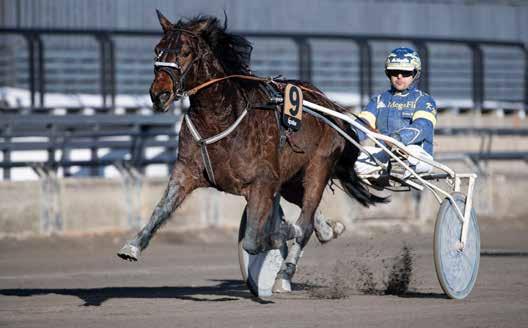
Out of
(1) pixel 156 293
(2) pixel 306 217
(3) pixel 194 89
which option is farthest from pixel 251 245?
(1) pixel 156 293

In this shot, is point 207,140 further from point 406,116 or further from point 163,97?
point 406,116

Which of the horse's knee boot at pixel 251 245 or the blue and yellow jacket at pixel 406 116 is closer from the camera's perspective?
the horse's knee boot at pixel 251 245

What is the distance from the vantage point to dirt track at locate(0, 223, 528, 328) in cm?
745

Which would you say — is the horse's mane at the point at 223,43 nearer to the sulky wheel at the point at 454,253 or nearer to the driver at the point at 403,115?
the driver at the point at 403,115

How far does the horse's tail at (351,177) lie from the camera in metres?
9.57

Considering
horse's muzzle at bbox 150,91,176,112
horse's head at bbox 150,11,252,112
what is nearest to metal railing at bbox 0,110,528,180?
horse's head at bbox 150,11,252,112

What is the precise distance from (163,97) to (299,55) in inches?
358

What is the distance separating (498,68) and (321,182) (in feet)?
40.1

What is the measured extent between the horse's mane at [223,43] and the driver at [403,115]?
1.30 metres

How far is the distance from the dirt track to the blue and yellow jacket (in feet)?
3.47

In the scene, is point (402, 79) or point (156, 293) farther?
point (402, 79)

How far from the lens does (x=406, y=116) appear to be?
941 cm

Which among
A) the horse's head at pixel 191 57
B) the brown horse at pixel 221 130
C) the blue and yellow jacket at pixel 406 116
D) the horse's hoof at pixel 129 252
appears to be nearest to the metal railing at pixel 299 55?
the blue and yellow jacket at pixel 406 116

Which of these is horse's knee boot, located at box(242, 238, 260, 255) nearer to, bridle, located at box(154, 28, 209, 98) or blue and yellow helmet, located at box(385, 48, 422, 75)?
bridle, located at box(154, 28, 209, 98)
